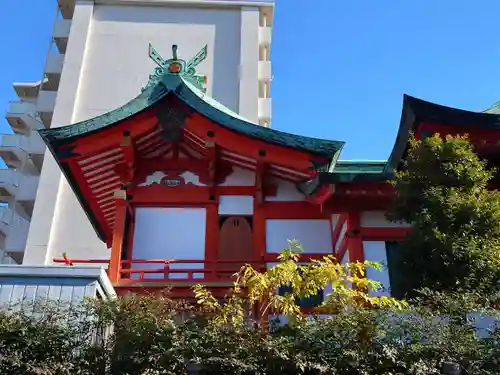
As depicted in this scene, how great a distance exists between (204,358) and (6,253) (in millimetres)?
31439

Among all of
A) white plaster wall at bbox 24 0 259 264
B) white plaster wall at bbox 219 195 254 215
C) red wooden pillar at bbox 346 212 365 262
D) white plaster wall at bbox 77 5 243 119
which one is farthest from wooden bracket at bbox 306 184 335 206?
white plaster wall at bbox 77 5 243 119

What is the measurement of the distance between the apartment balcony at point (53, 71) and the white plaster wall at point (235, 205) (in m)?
28.6

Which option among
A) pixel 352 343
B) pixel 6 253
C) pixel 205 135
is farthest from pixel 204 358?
pixel 6 253

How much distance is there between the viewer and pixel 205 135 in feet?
46.2

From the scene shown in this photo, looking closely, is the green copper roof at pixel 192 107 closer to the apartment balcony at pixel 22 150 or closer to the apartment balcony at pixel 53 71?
the apartment balcony at pixel 22 150

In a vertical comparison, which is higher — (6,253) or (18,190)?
(18,190)

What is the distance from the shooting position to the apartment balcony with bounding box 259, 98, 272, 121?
36688 millimetres

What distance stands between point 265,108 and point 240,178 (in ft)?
75.1

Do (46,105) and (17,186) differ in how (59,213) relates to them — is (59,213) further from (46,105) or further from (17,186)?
(46,105)

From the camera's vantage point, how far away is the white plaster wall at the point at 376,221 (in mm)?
13078

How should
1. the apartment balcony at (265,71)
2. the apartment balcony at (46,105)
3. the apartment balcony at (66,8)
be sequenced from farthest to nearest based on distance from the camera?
the apartment balcony at (66,8)
the apartment balcony at (46,105)
the apartment balcony at (265,71)

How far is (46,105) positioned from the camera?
3834 cm

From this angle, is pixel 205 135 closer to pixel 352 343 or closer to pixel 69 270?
pixel 69 270

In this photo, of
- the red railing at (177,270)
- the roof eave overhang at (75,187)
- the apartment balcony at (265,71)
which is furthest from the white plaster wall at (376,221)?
the apartment balcony at (265,71)
